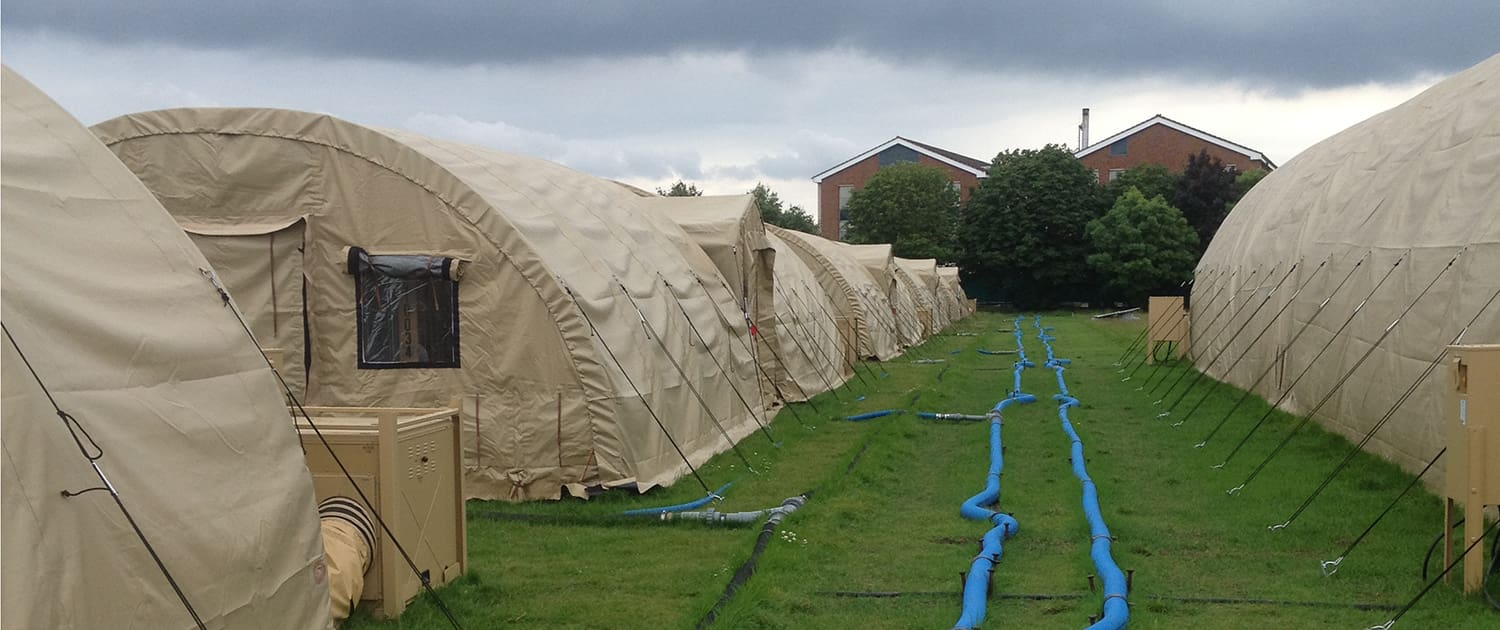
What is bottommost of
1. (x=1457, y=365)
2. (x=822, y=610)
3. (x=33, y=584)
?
(x=822, y=610)

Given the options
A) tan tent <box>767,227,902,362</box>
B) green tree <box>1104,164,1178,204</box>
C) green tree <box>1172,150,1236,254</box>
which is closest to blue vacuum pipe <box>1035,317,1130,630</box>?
tan tent <box>767,227,902,362</box>

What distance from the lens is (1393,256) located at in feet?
37.8

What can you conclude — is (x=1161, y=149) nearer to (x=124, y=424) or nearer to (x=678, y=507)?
(x=678, y=507)

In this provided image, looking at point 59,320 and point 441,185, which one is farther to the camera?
point 441,185

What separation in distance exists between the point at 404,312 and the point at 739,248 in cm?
641

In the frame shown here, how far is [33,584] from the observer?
13.6 ft

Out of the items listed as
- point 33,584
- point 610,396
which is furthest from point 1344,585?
point 33,584

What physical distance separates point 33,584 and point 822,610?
4.31 metres

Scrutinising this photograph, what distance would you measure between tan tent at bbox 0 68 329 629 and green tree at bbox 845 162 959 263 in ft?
192

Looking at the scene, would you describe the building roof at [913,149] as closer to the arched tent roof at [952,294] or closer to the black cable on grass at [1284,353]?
the arched tent roof at [952,294]

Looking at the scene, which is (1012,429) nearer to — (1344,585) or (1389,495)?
(1389,495)

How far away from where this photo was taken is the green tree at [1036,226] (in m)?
58.1

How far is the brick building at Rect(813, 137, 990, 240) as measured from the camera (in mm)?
74312

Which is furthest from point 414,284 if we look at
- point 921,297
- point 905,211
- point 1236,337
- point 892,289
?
point 905,211
